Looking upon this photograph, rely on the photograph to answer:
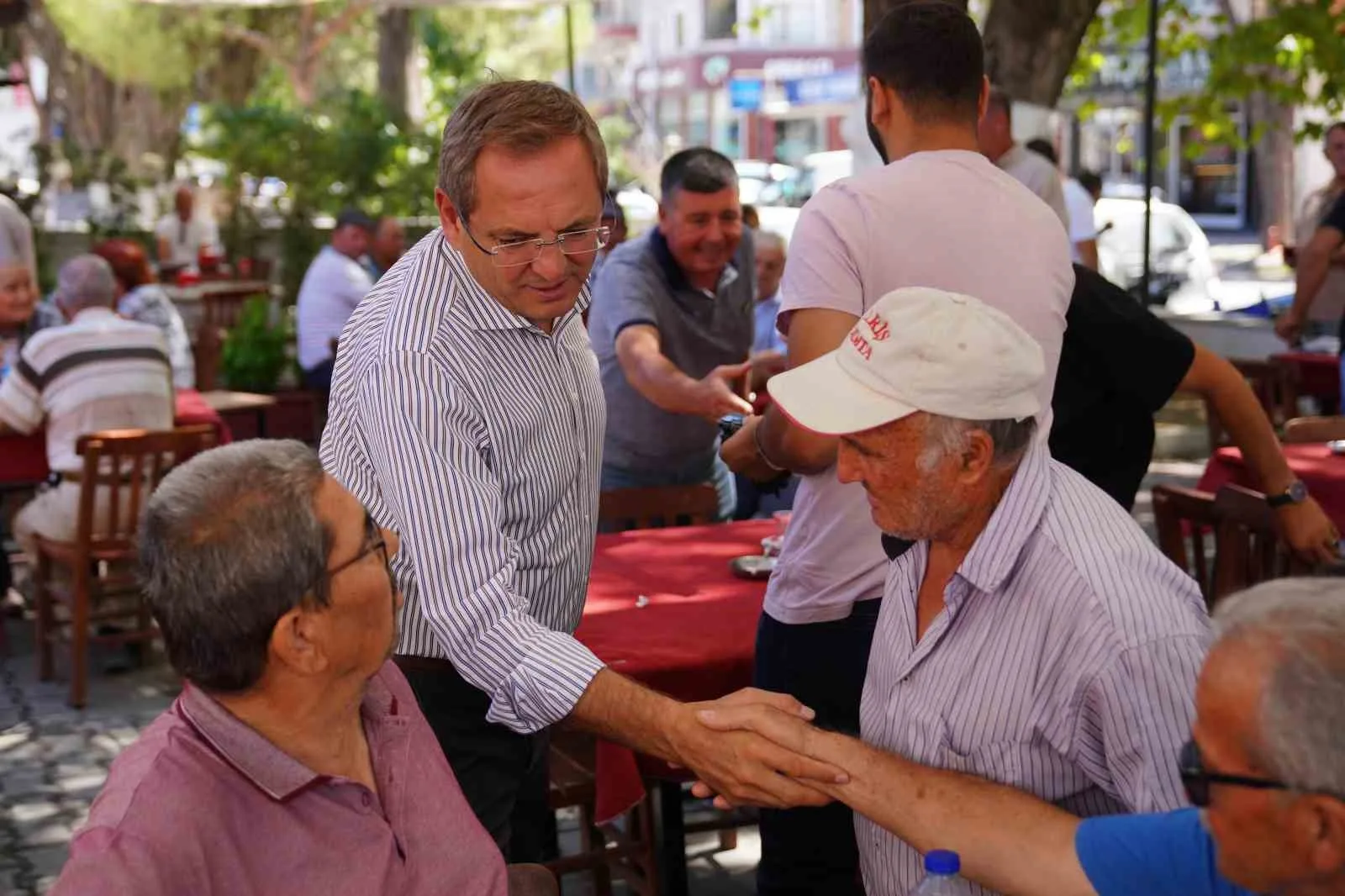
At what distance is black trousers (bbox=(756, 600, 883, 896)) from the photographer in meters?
3.20

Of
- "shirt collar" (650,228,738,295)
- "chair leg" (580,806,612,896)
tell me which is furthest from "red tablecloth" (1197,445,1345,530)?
"chair leg" (580,806,612,896)

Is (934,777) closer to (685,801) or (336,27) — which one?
(685,801)

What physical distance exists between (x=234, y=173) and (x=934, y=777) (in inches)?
671

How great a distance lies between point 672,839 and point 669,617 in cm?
57

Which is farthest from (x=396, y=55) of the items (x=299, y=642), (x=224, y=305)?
(x=299, y=642)

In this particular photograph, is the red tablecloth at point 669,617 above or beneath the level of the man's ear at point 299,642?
beneath

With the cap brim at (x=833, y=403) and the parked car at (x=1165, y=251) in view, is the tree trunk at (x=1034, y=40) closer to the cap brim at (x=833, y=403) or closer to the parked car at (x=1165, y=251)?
the cap brim at (x=833, y=403)

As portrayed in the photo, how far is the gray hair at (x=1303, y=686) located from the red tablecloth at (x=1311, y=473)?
3303 mm

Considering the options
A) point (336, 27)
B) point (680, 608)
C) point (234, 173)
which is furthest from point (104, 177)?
point (680, 608)

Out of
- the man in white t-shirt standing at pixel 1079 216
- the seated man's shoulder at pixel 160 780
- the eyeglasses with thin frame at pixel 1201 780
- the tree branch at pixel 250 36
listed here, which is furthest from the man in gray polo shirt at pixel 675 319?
the tree branch at pixel 250 36

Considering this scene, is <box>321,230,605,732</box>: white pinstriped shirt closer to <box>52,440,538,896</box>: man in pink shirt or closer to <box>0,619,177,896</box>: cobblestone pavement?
<box>52,440,538,896</box>: man in pink shirt

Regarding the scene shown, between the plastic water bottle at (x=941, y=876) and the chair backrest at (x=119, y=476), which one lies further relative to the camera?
the chair backrest at (x=119, y=476)

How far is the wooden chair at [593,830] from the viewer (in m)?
3.95

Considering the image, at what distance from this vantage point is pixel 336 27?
27812 mm
